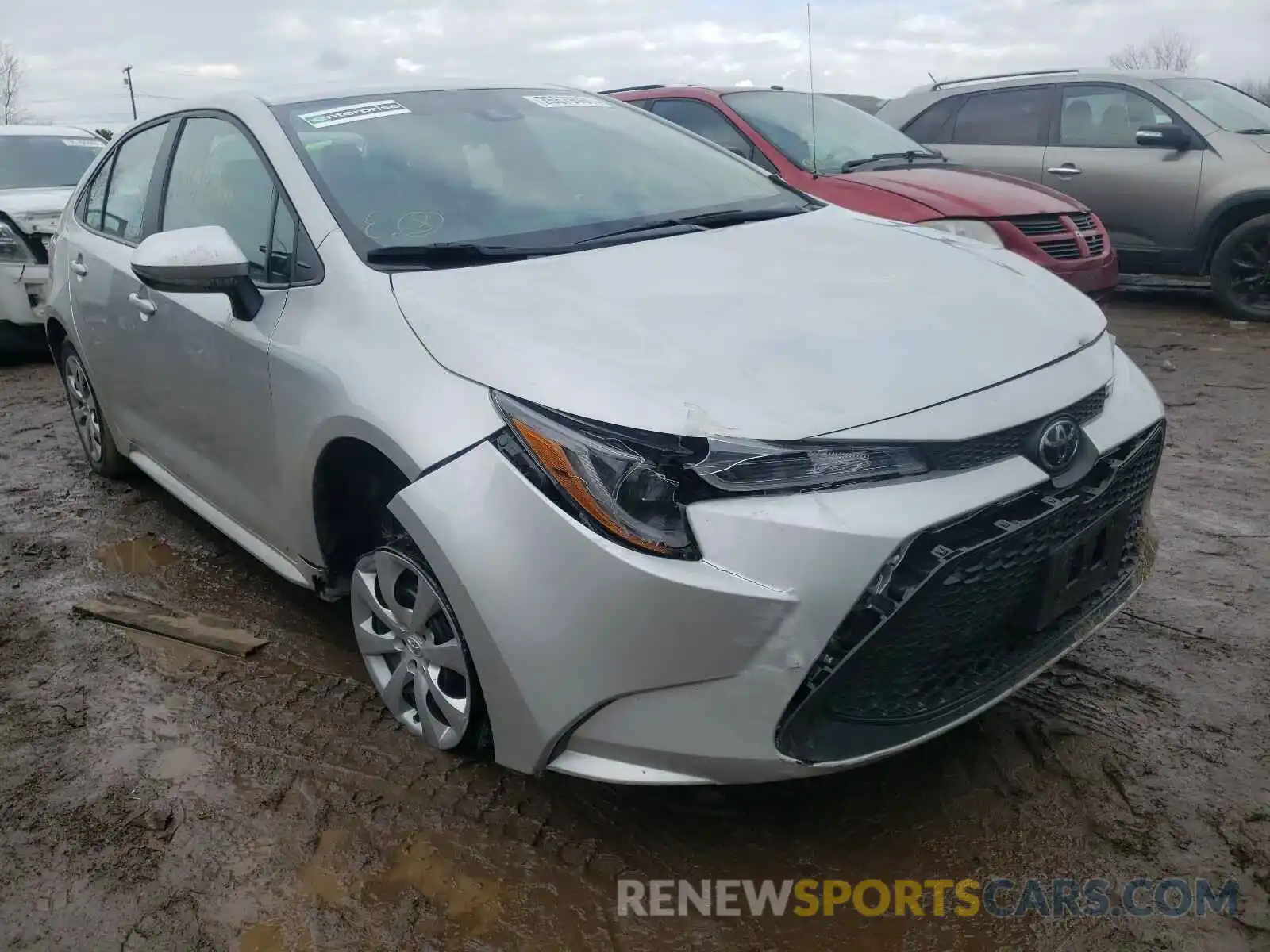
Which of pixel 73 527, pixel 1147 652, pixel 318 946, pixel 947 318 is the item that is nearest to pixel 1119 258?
pixel 1147 652

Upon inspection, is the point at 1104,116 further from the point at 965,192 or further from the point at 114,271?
the point at 114,271

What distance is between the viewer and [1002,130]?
8.23 metres

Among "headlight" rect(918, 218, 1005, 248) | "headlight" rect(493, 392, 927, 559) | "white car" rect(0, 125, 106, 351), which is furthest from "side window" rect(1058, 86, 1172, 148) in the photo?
"white car" rect(0, 125, 106, 351)

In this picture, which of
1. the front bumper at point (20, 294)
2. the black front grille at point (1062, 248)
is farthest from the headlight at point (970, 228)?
the front bumper at point (20, 294)

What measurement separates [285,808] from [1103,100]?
7591mm

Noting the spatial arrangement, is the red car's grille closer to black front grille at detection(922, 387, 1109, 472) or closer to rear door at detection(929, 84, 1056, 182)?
rear door at detection(929, 84, 1056, 182)

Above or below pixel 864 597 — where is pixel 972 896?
below

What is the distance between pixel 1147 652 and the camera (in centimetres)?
305

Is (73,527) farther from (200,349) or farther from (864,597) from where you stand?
(864,597)

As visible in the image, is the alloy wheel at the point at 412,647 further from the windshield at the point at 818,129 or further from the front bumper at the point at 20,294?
the front bumper at the point at 20,294

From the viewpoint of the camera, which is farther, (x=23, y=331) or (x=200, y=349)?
(x=23, y=331)

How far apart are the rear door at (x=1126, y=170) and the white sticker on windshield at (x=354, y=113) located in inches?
236

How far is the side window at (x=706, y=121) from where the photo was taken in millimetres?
6426

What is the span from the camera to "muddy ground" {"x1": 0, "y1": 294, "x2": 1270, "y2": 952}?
7.04 feet
